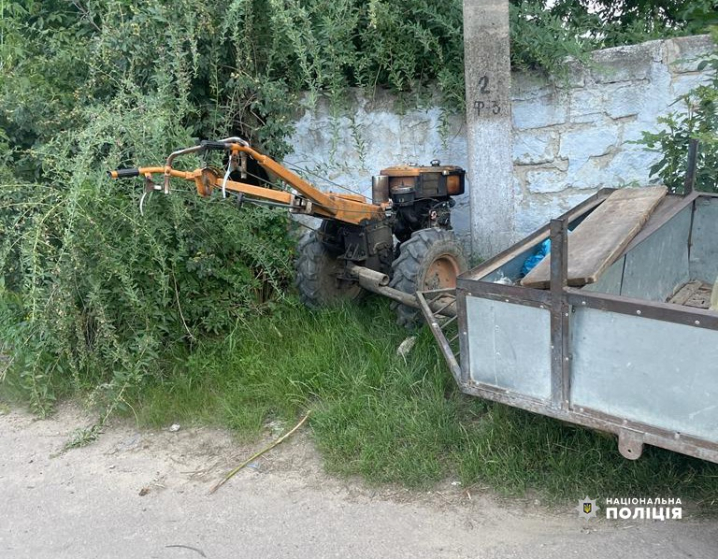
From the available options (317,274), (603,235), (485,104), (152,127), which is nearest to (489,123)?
(485,104)

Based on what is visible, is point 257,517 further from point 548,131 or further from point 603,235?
point 548,131

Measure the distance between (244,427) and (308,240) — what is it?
1501mm

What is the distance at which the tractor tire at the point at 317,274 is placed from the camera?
4.82m

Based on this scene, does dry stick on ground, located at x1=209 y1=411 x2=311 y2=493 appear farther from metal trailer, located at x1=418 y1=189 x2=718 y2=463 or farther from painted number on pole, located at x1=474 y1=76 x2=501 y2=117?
painted number on pole, located at x1=474 y1=76 x2=501 y2=117

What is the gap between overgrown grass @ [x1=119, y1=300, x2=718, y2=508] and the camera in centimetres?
317

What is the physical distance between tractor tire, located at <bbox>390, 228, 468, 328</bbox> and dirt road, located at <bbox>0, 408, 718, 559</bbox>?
115 centimetres

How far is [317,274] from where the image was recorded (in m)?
4.82

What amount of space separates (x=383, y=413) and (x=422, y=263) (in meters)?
1.13

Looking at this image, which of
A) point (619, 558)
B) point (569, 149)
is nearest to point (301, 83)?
point (569, 149)

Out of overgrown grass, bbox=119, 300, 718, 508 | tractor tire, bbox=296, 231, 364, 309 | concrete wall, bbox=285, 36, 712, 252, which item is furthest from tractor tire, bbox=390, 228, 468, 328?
concrete wall, bbox=285, 36, 712, 252

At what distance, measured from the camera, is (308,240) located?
193 inches

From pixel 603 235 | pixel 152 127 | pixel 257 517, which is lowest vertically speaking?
pixel 257 517

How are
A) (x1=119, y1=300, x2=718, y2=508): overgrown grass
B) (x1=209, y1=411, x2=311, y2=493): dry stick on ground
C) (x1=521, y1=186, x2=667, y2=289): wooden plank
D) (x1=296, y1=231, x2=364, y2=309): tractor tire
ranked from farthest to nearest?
(x1=296, y1=231, x2=364, y2=309): tractor tire → (x1=209, y1=411, x2=311, y2=493): dry stick on ground → (x1=119, y1=300, x2=718, y2=508): overgrown grass → (x1=521, y1=186, x2=667, y2=289): wooden plank

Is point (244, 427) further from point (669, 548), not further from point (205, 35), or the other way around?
point (205, 35)
